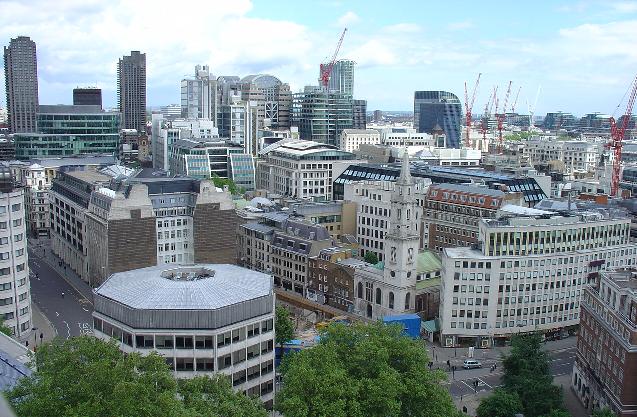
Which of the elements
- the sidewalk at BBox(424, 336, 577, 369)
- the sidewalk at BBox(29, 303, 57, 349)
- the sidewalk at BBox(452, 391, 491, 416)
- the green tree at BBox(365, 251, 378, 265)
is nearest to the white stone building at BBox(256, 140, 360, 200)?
the green tree at BBox(365, 251, 378, 265)

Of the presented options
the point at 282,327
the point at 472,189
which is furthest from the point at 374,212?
the point at 282,327

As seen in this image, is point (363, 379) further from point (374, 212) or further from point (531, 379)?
point (374, 212)

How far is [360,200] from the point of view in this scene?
5256 inches

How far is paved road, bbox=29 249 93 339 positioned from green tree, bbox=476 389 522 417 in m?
56.6

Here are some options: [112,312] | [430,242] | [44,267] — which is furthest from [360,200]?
[112,312]

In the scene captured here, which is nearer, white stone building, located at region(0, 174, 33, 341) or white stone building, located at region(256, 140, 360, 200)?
white stone building, located at region(0, 174, 33, 341)

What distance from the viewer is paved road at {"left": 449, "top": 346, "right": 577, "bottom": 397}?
8069cm

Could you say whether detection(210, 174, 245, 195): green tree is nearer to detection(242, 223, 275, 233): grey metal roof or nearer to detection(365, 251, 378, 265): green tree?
detection(242, 223, 275, 233): grey metal roof

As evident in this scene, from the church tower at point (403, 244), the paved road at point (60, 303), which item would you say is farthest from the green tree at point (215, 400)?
→ the church tower at point (403, 244)

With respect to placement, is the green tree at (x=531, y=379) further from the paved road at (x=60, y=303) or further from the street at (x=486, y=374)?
the paved road at (x=60, y=303)

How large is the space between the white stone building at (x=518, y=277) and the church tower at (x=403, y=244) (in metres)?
6.51

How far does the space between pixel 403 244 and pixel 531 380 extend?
34283 mm

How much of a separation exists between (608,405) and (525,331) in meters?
27.6

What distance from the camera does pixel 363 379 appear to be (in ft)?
181
